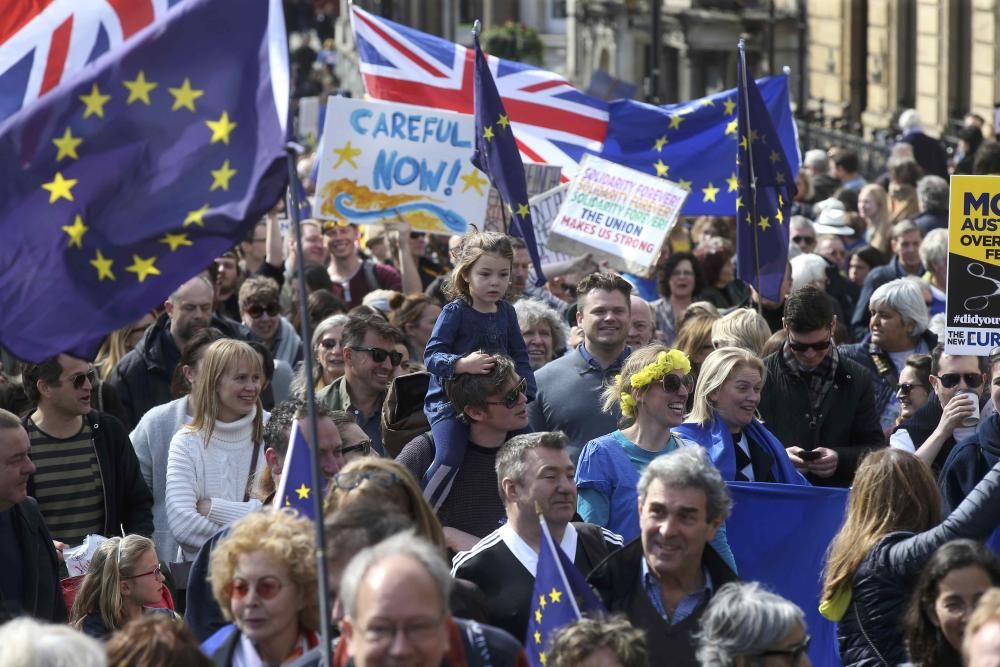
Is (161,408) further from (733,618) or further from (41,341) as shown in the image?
(733,618)

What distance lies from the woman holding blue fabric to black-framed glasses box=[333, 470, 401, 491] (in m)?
2.17

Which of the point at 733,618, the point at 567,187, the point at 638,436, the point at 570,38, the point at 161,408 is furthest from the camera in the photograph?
the point at 570,38

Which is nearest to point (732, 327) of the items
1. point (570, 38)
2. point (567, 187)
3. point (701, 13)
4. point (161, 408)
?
point (161, 408)

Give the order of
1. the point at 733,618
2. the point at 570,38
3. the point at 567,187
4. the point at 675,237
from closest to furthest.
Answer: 1. the point at 733,618
2. the point at 567,187
3. the point at 675,237
4. the point at 570,38

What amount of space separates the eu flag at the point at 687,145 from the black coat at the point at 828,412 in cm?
439

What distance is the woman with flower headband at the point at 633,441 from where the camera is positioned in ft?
23.8

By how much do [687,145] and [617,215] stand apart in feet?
4.98

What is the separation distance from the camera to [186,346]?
9.08m

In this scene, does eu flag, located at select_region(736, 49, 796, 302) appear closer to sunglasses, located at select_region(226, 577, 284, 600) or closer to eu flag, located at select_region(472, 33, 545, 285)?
eu flag, located at select_region(472, 33, 545, 285)

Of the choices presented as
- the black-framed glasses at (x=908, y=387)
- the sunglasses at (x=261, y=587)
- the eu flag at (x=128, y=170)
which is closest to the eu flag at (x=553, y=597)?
the sunglasses at (x=261, y=587)

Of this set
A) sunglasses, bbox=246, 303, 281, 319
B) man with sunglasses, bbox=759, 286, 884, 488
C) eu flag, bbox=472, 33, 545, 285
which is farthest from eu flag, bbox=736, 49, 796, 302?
sunglasses, bbox=246, 303, 281, 319

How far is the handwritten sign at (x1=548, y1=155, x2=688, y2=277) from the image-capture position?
1177cm

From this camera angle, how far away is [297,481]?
603 centimetres

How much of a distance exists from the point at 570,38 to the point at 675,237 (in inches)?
1302
